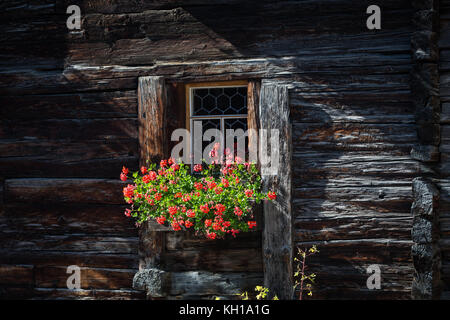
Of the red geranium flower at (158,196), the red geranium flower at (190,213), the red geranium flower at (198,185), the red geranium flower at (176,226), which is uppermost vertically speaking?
the red geranium flower at (198,185)

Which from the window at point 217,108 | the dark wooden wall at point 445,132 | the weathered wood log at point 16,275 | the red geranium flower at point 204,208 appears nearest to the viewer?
the red geranium flower at point 204,208

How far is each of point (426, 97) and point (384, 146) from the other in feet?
2.03

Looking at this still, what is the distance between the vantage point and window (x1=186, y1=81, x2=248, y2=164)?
4.82m

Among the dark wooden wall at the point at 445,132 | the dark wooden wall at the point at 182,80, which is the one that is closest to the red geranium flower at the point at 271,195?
the dark wooden wall at the point at 182,80

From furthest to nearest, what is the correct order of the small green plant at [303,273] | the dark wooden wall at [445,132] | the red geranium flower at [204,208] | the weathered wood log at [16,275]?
1. the weathered wood log at [16,275]
2. the small green plant at [303,273]
3. the dark wooden wall at [445,132]
4. the red geranium flower at [204,208]

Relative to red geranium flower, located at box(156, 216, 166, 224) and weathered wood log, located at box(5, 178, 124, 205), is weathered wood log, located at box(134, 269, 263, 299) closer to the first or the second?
red geranium flower, located at box(156, 216, 166, 224)

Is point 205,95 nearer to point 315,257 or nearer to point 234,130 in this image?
point 234,130

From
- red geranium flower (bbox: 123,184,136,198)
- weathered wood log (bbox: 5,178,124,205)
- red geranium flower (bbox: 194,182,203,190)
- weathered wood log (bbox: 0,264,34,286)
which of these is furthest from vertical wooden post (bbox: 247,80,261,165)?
weathered wood log (bbox: 0,264,34,286)

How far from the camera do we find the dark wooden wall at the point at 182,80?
4.42 meters

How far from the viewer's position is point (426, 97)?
4.27 metres

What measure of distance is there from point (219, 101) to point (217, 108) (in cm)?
8

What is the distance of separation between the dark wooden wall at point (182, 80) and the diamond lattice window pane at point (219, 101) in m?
0.29

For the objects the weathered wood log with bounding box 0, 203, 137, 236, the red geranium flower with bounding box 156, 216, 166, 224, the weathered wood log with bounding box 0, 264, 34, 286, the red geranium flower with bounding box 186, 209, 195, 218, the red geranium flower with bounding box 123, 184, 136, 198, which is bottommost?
the weathered wood log with bounding box 0, 264, 34, 286

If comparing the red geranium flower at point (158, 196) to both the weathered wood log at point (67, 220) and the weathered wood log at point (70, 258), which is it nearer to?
the weathered wood log at point (67, 220)
